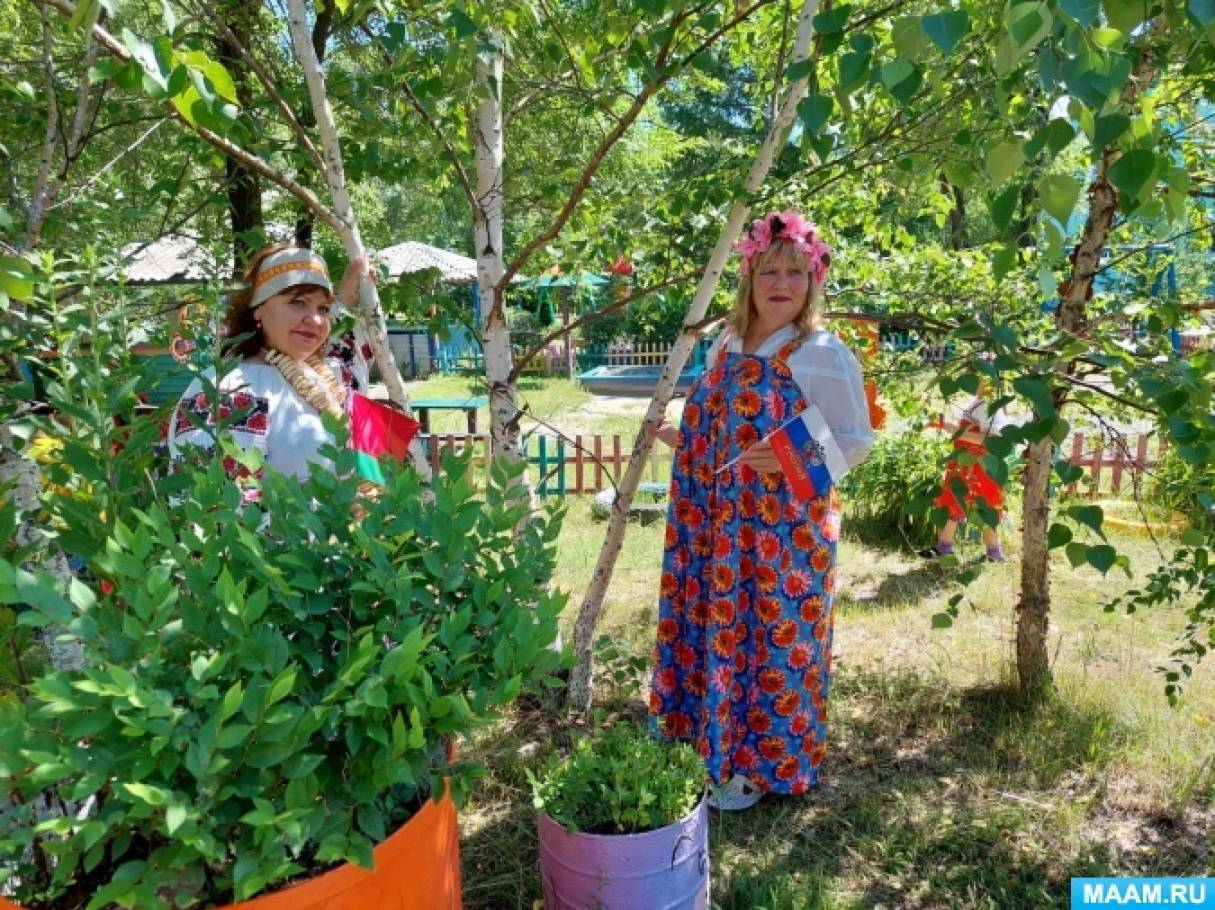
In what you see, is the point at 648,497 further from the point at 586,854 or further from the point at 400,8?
the point at 586,854

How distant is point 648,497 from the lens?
258 inches

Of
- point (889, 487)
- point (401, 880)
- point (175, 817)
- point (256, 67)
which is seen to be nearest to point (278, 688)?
point (175, 817)

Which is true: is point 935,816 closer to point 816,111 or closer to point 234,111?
point 816,111

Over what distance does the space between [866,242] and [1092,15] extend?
3307 millimetres

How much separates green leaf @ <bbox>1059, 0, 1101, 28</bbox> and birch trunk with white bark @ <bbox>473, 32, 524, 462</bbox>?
6.62 feet

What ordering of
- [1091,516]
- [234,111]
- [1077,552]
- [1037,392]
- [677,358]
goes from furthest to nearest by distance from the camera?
[677,358] → [1077,552] → [1091,516] → [1037,392] → [234,111]

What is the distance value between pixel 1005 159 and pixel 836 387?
1.32 metres

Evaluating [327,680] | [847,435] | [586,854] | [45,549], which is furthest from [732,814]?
[45,549]

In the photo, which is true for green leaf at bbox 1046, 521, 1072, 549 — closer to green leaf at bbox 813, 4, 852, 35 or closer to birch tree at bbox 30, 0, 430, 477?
green leaf at bbox 813, 4, 852, 35

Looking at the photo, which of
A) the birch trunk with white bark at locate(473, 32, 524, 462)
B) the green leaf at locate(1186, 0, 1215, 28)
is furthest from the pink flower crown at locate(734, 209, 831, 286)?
the green leaf at locate(1186, 0, 1215, 28)

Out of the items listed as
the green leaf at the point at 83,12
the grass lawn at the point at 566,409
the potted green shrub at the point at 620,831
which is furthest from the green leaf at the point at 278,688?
the grass lawn at the point at 566,409

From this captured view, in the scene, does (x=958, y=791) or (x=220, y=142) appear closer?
(x=220, y=142)

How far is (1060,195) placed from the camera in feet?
3.28

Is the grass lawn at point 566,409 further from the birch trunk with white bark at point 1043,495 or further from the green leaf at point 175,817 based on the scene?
the green leaf at point 175,817
